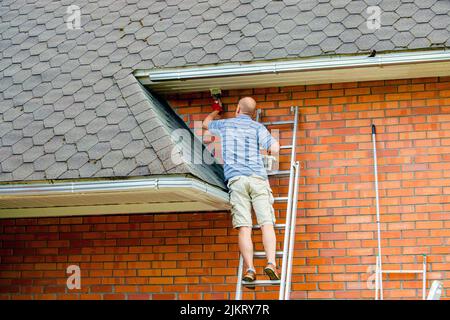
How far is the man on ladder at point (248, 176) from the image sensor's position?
7402 mm

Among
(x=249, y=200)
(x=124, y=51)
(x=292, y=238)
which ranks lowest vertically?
(x=292, y=238)

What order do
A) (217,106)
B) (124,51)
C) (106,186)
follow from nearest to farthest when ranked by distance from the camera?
(106,186) < (217,106) < (124,51)

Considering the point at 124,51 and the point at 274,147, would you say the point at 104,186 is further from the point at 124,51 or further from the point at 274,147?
the point at 124,51

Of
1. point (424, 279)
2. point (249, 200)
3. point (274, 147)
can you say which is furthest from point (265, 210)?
point (424, 279)

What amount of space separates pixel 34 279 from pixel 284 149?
9.63 feet

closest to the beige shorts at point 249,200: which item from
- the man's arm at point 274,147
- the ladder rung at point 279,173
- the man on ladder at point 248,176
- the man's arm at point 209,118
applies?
the man on ladder at point 248,176

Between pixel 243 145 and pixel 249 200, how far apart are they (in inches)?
20.3

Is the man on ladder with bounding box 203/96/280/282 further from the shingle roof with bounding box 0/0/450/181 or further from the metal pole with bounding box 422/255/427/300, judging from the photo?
the metal pole with bounding box 422/255/427/300

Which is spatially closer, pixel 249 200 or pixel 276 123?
pixel 249 200

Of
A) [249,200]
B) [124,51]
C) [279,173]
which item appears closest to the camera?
[249,200]

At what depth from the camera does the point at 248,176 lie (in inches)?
298

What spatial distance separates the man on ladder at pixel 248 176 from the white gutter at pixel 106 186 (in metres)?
0.22

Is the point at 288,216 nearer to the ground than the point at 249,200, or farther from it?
nearer to the ground

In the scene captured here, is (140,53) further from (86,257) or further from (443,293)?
(443,293)
